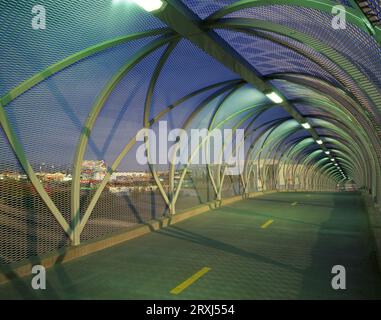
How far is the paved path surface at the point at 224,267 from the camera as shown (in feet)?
17.0

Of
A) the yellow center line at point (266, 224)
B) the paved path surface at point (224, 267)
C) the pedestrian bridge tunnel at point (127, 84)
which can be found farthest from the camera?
the yellow center line at point (266, 224)

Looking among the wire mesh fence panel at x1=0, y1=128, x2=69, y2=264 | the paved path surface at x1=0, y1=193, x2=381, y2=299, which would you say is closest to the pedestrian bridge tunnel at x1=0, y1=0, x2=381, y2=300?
the wire mesh fence panel at x1=0, y1=128, x2=69, y2=264

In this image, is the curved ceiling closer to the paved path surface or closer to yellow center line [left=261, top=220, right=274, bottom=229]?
the paved path surface

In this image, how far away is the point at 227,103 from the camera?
14547mm

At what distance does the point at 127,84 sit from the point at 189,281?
5626 millimetres

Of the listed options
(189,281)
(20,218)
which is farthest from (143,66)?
(189,281)

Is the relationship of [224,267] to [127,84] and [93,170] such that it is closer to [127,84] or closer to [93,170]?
[93,170]

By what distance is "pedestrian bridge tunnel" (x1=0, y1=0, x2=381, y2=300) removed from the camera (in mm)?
5773

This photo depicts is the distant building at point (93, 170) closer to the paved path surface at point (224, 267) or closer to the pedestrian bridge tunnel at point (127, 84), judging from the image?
the pedestrian bridge tunnel at point (127, 84)

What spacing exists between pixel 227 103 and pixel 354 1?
10875mm

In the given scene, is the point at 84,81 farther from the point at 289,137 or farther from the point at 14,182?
the point at 289,137

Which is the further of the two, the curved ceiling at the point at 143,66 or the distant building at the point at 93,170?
the distant building at the point at 93,170

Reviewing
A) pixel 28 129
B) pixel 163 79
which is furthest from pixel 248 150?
pixel 28 129

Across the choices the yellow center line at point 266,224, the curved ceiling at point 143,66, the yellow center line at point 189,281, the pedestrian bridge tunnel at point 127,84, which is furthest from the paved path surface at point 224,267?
the curved ceiling at point 143,66
